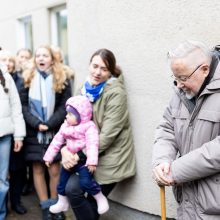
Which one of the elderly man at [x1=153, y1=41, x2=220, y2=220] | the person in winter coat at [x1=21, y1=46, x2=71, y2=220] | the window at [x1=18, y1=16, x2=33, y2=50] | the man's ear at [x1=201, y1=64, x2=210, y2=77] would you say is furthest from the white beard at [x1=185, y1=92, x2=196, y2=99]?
the window at [x1=18, y1=16, x2=33, y2=50]

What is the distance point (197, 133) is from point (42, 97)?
2286 mm

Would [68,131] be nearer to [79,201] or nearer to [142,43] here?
[79,201]

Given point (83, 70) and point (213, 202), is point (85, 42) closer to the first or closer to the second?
point (83, 70)

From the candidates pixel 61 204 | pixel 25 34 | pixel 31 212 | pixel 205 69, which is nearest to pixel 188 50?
pixel 205 69

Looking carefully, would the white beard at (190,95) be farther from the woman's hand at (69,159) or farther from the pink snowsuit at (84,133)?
the woman's hand at (69,159)

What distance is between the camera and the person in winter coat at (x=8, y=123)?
4160 mm

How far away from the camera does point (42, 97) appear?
14.2 ft

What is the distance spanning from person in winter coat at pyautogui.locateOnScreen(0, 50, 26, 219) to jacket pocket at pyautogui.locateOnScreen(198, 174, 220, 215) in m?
2.39

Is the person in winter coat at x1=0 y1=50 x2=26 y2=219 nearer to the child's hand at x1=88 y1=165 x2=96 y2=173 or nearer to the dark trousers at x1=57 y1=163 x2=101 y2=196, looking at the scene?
the dark trousers at x1=57 y1=163 x2=101 y2=196

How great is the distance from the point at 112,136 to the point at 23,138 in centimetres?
122

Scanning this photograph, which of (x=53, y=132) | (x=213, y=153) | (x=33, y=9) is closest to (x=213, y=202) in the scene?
(x=213, y=153)

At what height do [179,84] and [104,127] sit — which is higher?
[179,84]

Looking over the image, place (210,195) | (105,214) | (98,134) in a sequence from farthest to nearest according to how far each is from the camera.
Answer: (105,214)
(98,134)
(210,195)

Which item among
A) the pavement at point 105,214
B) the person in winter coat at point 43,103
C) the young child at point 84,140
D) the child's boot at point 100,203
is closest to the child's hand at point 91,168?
the young child at point 84,140
